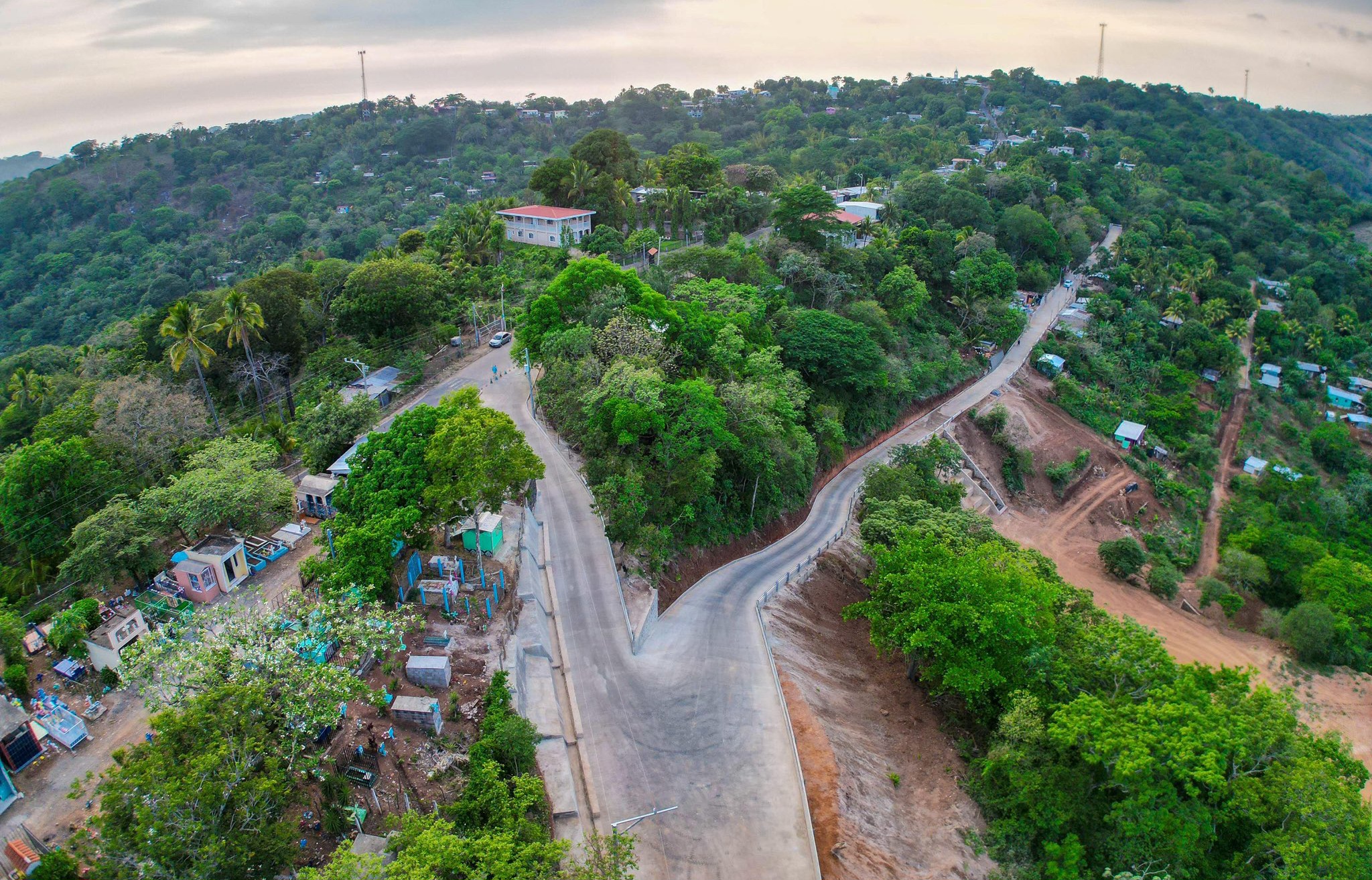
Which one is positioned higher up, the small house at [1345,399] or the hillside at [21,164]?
the hillside at [21,164]

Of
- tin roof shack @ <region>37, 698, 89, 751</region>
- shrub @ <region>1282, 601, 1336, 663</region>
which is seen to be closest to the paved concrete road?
tin roof shack @ <region>37, 698, 89, 751</region>

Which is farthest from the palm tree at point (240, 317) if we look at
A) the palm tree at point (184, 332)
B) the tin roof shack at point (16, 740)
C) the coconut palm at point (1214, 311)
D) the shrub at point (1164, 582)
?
the coconut palm at point (1214, 311)

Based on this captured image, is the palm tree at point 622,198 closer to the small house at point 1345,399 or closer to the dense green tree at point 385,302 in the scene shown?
the dense green tree at point 385,302

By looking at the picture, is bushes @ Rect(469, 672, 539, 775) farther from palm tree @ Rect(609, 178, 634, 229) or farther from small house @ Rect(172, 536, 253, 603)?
palm tree @ Rect(609, 178, 634, 229)

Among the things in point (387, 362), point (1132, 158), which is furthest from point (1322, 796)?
point (1132, 158)

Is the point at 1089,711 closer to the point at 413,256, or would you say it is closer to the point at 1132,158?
the point at 413,256

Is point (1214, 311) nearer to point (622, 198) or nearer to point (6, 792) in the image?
point (622, 198)
